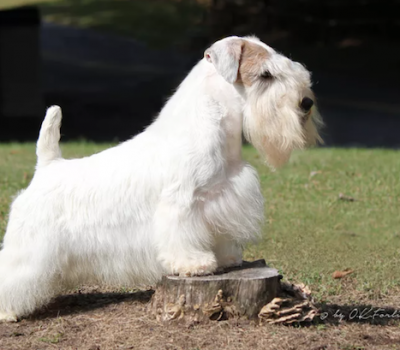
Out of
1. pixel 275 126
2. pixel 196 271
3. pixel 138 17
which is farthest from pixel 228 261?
pixel 138 17

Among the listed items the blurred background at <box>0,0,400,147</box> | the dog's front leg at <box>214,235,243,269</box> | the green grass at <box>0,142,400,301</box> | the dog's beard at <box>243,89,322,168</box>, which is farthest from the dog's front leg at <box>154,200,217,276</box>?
the blurred background at <box>0,0,400,147</box>

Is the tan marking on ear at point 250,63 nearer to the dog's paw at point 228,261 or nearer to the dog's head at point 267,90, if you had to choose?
the dog's head at point 267,90

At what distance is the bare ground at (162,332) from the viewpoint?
4.52 m

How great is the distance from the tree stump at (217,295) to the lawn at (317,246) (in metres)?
0.11

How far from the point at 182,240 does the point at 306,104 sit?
124cm

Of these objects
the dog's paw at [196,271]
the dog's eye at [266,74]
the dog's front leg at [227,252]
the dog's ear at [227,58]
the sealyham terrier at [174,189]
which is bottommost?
the dog's paw at [196,271]

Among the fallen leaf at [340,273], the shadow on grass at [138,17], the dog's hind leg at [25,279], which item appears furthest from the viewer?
the shadow on grass at [138,17]

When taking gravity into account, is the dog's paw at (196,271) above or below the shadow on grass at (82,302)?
above

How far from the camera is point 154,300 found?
195 inches

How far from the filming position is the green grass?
6.58 m

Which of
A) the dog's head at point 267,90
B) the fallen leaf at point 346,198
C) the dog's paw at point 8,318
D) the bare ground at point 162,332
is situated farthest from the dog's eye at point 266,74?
the fallen leaf at point 346,198

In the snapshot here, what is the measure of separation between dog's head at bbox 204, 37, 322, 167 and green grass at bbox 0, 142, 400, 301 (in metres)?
1.92

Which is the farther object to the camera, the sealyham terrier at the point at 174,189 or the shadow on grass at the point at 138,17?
the shadow on grass at the point at 138,17

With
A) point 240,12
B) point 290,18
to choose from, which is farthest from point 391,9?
point 240,12
